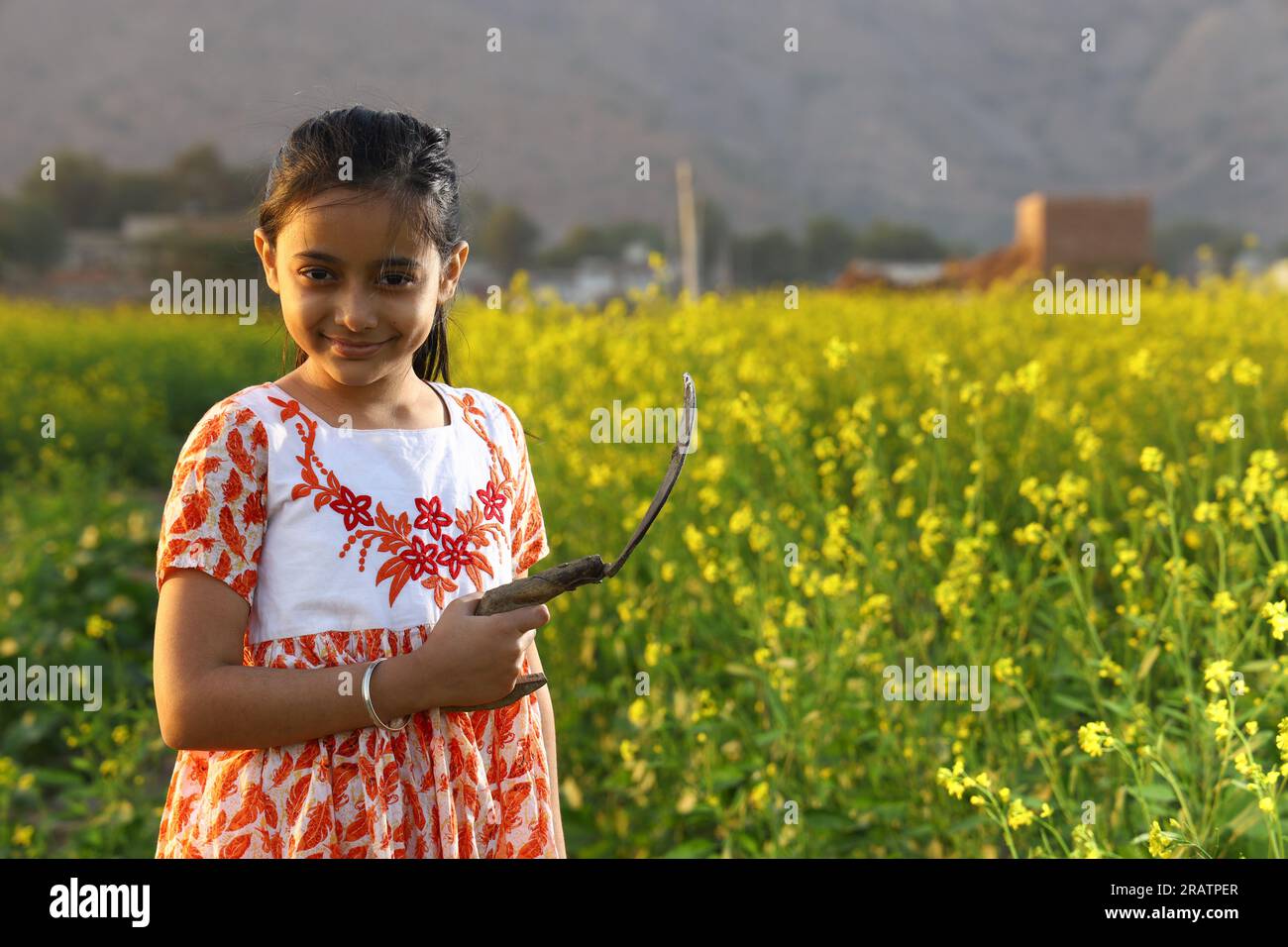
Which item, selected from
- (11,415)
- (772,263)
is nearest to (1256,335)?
(11,415)

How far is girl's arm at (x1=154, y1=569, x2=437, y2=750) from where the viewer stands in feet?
3.67

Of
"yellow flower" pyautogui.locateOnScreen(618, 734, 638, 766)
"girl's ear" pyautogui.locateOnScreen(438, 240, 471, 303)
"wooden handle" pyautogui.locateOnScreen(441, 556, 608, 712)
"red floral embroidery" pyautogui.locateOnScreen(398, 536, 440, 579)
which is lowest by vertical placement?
"yellow flower" pyautogui.locateOnScreen(618, 734, 638, 766)

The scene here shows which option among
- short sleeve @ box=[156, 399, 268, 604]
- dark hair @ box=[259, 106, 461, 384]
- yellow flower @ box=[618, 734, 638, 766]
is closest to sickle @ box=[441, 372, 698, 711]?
short sleeve @ box=[156, 399, 268, 604]

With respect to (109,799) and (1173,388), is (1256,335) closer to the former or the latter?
(1173,388)

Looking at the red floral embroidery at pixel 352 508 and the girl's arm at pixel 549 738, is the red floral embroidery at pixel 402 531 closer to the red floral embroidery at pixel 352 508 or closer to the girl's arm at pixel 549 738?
the red floral embroidery at pixel 352 508

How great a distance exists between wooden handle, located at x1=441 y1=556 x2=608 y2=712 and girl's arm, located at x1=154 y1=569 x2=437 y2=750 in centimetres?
8

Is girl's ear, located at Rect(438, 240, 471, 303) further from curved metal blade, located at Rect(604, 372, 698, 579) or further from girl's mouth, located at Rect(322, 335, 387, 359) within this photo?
curved metal blade, located at Rect(604, 372, 698, 579)

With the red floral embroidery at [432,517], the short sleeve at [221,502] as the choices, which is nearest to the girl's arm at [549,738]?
the red floral embroidery at [432,517]

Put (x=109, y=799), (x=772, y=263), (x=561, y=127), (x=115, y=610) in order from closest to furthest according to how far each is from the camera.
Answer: (x=109, y=799), (x=115, y=610), (x=772, y=263), (x=561, y=127)

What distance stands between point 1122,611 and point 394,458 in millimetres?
1499

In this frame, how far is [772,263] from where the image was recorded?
309ft

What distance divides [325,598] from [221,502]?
5.1 inches

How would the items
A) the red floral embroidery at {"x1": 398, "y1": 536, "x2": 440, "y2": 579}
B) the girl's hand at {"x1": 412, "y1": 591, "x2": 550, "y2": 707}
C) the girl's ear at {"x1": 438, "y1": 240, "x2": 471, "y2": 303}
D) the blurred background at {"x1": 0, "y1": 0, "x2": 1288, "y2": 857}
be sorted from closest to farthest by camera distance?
the girl's hand at {"x1": 412, "y1": 591, "x2": 550, "y2": 707}
the red floral embroidery at {"x1": 398, "y1": 536, "x2": 440, "y2": 579}
the girl's ear at {"x1": 438, "y1": 240, "x2": 471, "y2": 303}
the blurred background at {"x1": 0, "y1": 0, "x2": 1288, "y2": 857}

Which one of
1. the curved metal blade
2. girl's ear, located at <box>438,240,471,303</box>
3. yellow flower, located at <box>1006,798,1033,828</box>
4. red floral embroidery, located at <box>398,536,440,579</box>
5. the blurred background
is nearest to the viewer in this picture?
the curved metal blade
